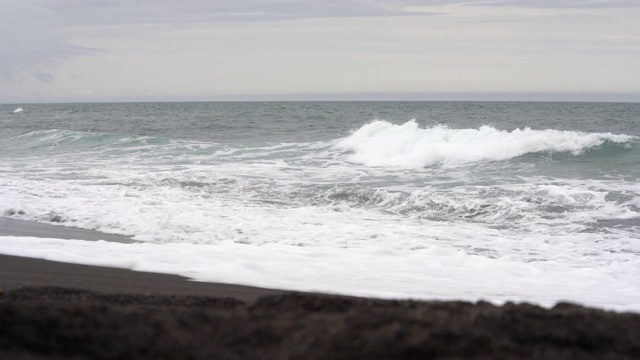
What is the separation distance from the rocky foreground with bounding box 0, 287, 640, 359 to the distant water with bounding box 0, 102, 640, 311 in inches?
101

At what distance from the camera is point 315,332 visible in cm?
241

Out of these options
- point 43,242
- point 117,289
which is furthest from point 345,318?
point 43,242

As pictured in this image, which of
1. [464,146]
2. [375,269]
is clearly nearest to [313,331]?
[375,269]

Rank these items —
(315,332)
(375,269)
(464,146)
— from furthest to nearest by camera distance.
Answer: (464,146) → (375,269) → (315,332)

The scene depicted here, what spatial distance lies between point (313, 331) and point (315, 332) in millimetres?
15

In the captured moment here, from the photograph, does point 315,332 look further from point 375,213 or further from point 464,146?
point 464,146

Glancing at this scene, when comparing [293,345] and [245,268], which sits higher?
[293,345]

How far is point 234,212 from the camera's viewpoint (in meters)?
9.77

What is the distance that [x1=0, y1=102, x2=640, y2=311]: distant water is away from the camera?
20.3 feet

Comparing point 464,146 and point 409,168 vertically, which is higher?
point 464,146

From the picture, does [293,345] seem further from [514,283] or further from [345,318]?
[514,283]

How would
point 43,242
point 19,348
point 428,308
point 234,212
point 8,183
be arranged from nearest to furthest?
point 19,348 < point 428,308 < point 43,242 < point 234,212 < point 8,183

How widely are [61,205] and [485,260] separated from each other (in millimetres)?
5964

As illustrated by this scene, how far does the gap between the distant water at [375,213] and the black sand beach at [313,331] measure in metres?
2.52
